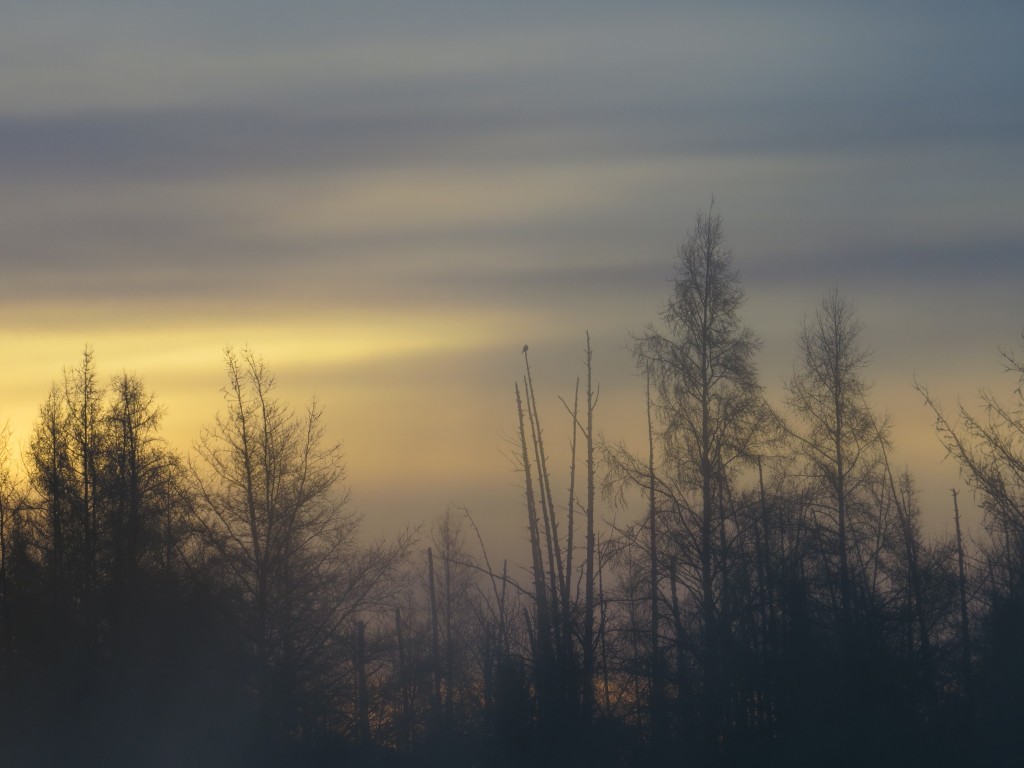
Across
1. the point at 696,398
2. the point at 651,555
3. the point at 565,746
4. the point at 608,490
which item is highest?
the point at 696,398

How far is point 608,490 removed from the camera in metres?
31.1

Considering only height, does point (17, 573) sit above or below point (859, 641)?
above

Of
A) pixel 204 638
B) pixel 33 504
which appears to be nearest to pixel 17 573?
pixel 33 504

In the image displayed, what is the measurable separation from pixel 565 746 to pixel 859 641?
7632mm

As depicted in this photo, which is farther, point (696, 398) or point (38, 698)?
point (38, 698)

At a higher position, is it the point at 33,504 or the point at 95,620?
the point at 33,504

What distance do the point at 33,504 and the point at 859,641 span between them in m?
30.9

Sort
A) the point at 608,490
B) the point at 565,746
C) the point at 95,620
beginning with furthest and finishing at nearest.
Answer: the point at 95,620 → the point at 608,490 → the point at 565,746

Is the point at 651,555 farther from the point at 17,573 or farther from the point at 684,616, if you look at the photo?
the point at 17,573

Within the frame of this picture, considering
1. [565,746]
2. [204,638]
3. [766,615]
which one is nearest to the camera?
[565,746]

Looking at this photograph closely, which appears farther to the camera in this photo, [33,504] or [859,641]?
[33,504]

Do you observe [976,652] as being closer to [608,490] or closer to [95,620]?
[608,490]

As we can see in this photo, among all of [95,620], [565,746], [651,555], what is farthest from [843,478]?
[95,620]

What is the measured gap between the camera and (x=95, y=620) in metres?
40.1
